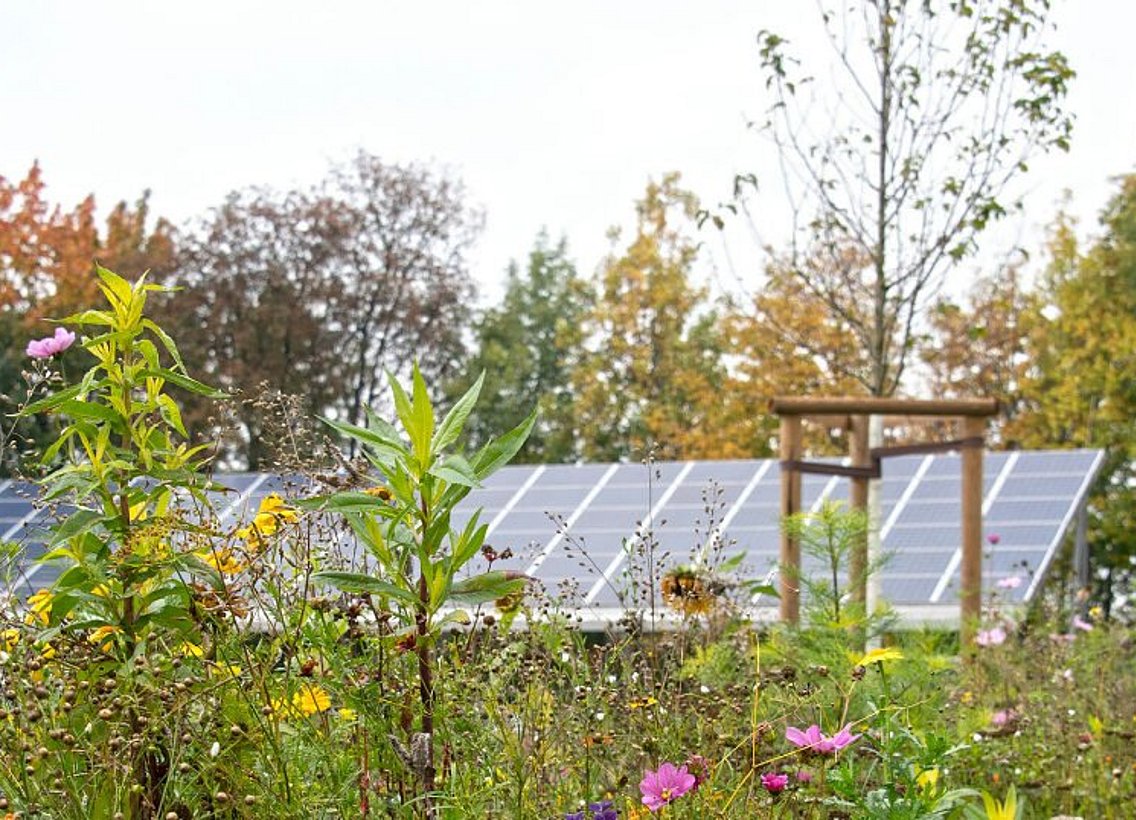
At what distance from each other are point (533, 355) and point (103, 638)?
2547 centimetres

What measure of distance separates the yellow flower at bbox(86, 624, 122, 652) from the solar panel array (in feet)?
21.4

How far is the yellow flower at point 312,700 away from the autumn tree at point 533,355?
21.5 meters

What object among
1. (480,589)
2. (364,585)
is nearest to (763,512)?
(480,589)

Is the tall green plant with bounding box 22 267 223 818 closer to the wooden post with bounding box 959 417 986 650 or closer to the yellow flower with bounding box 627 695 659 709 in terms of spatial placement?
the yellow flower with bounding box 627 695 659 709

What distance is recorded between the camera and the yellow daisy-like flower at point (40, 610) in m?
2.90

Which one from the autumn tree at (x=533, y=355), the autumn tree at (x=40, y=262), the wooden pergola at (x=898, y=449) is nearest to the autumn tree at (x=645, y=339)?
the autumn tree at (x=533, y=355)

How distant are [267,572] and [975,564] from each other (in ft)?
15.6

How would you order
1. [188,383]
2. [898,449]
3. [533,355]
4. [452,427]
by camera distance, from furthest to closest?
[533,355] < [898,449] < [188,383] < [452,427]

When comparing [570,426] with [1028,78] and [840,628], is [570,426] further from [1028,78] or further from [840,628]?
[840,628]

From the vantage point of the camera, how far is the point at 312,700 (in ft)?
8.91

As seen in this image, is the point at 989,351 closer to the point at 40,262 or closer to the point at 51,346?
the point at 40,262

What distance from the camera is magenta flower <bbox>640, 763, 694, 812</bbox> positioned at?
2.47 metres

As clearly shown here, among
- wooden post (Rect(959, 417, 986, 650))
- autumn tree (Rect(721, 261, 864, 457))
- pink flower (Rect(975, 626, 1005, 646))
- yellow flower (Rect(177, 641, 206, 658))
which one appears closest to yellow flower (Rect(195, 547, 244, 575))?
yellow flower (Rect(177, 641, 206, 658))

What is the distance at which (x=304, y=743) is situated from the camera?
9.00 feet
